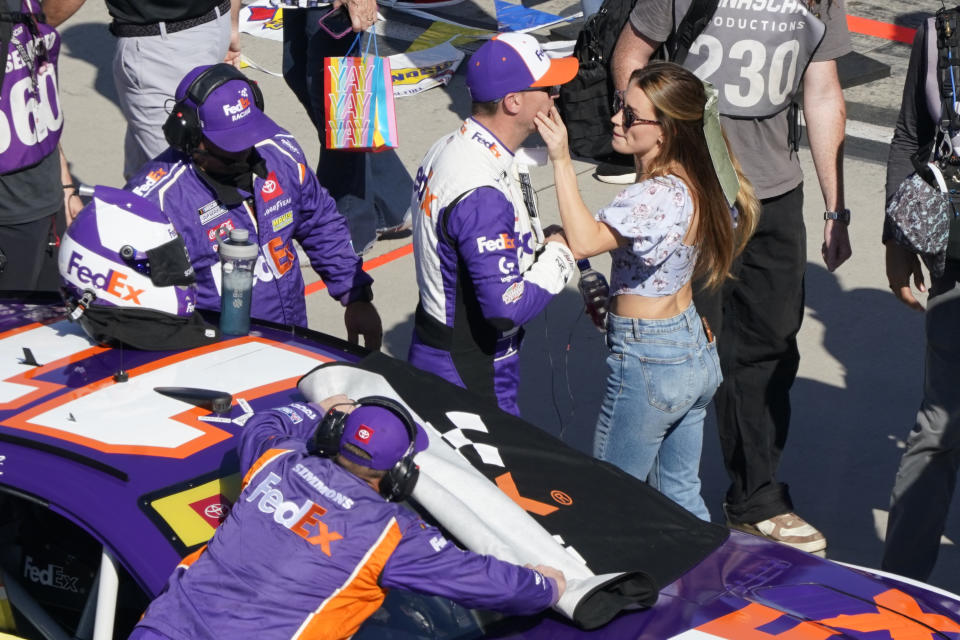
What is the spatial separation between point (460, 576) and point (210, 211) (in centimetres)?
196

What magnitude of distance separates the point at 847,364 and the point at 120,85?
3.90m

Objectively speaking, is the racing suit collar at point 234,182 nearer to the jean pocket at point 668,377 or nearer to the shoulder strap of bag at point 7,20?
the shoulder strap of bag at point 7,20

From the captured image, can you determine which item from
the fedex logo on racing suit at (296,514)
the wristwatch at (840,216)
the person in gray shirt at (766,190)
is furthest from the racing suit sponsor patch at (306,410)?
the wristwatch at (840,216)

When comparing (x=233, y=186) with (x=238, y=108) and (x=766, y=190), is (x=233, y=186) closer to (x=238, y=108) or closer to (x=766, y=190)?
(x=238, y=108)

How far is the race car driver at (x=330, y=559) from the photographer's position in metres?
3.05

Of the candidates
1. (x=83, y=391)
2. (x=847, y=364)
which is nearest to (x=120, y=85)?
(x=83, y=391)

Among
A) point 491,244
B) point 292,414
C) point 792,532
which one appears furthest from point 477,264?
point 792,532

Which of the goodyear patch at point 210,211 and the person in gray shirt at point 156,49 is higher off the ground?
the person in gray shirt at point 156,49

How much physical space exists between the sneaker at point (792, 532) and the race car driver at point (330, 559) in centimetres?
235

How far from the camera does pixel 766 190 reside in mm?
5141

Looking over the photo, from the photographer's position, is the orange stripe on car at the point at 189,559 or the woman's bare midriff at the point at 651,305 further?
the woman's bare midriff at the point at 651,305

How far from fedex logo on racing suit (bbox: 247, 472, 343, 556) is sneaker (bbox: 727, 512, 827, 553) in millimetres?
2670

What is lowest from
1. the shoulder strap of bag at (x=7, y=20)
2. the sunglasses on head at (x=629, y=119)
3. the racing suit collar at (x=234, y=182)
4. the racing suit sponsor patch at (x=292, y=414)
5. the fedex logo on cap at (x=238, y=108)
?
the racing suit sponsor patch at (x=292, y=414)

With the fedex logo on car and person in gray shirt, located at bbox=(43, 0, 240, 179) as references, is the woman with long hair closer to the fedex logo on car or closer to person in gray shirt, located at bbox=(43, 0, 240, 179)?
the fedex logo on car
